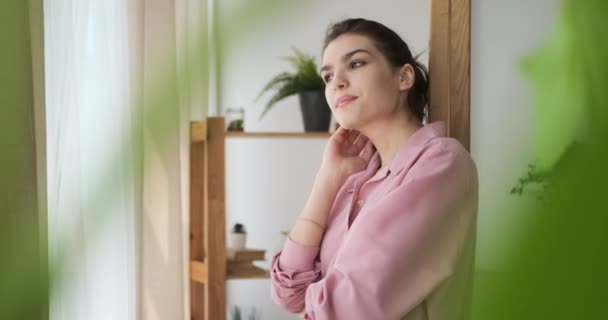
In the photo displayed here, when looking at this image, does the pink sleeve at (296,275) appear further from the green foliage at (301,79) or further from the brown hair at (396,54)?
the green foliage at (301,79)

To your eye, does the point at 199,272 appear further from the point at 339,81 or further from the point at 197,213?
the point at 339,81

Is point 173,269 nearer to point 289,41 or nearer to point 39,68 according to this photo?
point 289,41

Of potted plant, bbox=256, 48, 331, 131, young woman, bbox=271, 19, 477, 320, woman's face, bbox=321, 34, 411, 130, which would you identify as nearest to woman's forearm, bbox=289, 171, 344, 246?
young woman, bbox=271, 19, 477, 320

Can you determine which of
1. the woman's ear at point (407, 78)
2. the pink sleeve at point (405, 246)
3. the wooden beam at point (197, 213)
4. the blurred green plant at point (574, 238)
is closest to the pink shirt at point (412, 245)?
the pink sleeve at point (405, 246)

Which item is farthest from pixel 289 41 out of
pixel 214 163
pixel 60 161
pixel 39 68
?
pixel 39 68

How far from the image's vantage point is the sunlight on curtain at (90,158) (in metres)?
0.09

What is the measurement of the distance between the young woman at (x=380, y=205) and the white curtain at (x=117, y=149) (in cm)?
23

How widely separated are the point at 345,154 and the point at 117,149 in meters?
1.12

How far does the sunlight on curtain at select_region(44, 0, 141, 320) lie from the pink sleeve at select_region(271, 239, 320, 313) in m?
0.26

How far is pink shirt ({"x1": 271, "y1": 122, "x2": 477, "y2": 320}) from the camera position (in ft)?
2.91

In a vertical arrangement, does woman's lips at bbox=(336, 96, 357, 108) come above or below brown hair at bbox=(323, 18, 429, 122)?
below

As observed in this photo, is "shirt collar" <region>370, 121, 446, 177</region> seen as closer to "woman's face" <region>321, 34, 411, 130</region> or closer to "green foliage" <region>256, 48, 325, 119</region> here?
"woman's face" <region>321, 34, 411, 130</region>

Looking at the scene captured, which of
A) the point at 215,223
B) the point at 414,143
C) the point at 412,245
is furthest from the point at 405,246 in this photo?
the point at 215,223

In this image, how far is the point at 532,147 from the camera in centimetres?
11
